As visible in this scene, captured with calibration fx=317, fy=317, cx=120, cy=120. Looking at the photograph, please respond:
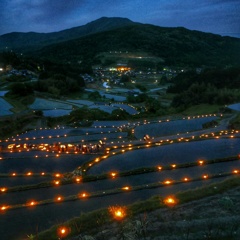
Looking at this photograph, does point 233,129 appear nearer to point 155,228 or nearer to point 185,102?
point 155,228

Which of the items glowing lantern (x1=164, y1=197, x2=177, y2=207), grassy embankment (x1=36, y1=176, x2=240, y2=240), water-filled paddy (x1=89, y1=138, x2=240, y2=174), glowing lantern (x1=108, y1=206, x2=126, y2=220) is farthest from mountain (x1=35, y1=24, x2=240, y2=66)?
glowing lantern (x1=108, y1=206, x2=126, y2=220)

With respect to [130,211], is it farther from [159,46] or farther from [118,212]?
[159,46]

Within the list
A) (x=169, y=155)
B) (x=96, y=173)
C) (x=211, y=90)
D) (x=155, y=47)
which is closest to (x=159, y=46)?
(x=155, y=47)

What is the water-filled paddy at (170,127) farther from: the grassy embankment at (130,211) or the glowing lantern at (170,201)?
the glowing lantern at (170,201)

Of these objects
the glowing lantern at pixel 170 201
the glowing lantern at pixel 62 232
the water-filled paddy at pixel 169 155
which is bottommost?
the water-filled paddy at pixel 169 155

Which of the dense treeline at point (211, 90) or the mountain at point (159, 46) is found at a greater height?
the mountain at point (159, 46)

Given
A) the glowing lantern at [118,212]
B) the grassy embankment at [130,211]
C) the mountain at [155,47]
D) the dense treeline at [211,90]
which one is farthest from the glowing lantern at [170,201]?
the mountain at [155,47]

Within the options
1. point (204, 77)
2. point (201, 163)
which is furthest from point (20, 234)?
point (204, 77)
